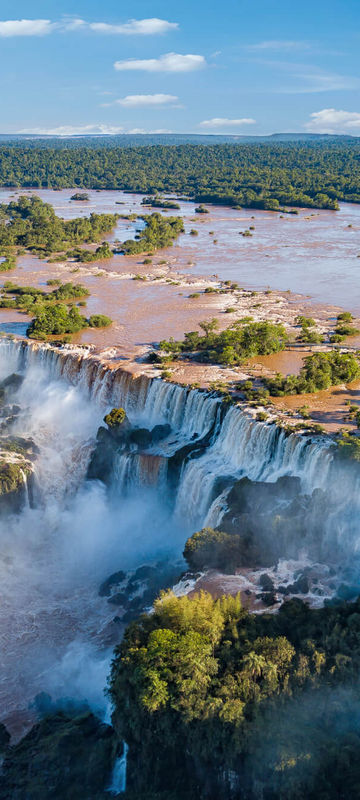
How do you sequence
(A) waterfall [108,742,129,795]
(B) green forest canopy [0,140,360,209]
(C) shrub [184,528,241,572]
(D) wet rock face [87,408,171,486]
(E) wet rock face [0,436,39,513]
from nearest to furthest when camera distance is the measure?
(A) waterfall [108,742,129,795] → (C) shrub [184,528,241,572] → (E) wet rock face [0,436,39,513] → (D) wet rock face [87,408,171,486] → (B) green forest canopy [0,140,360,209]

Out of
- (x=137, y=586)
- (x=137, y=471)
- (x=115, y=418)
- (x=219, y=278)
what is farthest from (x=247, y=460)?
(x=219, y=278)

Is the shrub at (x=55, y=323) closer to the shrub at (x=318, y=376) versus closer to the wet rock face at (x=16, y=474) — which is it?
the wet rock face at (x=16, y=474)

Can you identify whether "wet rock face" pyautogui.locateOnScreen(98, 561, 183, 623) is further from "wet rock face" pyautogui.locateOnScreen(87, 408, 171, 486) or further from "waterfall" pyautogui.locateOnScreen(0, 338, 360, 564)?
"wet rock face" pyautogui.locateOnScreen(87, 408, 171, 486)

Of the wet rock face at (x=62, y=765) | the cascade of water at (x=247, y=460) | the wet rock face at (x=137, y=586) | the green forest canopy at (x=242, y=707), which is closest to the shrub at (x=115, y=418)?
the cascade of water at (x=247, y=460)

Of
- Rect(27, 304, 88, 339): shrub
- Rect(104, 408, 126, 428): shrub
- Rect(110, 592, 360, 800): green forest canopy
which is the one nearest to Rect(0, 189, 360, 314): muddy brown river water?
Rect(27, 304, 88, 339): shrub

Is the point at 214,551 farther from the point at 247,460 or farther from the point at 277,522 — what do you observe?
the point at 247,460

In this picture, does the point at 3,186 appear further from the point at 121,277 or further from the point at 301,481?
the point at 301,481
